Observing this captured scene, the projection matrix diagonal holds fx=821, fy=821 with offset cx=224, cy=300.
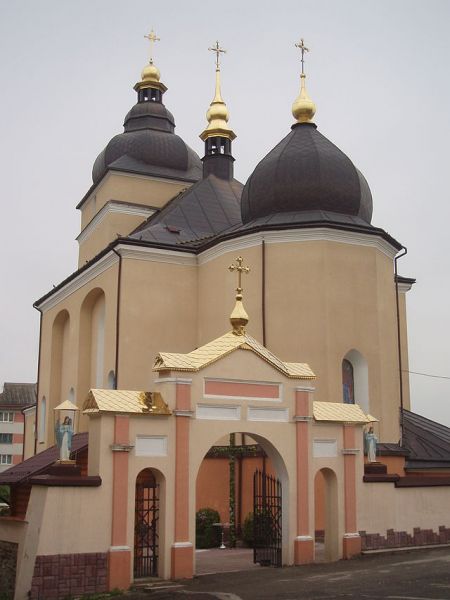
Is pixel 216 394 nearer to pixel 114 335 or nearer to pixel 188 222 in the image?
pixel 114 335

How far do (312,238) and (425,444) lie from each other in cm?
604

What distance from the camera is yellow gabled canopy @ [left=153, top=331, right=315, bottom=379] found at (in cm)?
1428

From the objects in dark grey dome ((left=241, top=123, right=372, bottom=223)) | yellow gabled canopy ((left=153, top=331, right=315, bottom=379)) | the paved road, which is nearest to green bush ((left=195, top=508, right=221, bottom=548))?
the paved road

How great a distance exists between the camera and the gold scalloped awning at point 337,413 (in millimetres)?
15656

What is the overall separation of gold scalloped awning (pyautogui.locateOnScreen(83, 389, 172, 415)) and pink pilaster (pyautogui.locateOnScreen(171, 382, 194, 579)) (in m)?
0.31

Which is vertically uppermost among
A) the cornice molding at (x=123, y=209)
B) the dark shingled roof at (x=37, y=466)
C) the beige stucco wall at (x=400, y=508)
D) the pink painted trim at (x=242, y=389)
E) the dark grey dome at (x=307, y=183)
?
the cornice molding at (x=123, y=209)

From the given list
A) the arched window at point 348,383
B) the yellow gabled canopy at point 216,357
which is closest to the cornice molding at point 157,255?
the arched window at point 348,383

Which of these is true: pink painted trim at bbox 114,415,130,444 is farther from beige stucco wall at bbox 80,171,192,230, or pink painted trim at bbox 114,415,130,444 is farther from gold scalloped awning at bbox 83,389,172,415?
beige stucco wall at bbox 80,171,192,230

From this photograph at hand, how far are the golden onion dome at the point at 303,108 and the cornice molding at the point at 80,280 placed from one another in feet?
21.7

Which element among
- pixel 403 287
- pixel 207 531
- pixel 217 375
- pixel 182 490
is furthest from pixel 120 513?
pixel 403 287

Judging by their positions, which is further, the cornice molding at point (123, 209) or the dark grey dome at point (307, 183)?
the cornice molding at point (123, 209)

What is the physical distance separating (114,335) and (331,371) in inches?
241

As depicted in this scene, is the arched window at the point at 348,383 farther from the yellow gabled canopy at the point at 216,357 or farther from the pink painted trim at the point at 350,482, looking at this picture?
the yellow gabled canopy at the point at 216,357

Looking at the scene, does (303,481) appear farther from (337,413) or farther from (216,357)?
(216,357)
